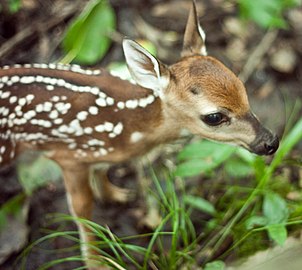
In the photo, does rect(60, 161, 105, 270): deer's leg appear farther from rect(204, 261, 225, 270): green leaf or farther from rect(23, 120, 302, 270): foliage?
rect(204, 261, 225, 270): green leaf

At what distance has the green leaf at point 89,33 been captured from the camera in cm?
379

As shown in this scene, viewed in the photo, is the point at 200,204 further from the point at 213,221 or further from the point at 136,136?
the point at 136,136

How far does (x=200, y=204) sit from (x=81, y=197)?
1.90 feet

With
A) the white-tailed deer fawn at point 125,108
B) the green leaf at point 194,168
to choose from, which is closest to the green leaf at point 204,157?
the green leaf at point 194,168

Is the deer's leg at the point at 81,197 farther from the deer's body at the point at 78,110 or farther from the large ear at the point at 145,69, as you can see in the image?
the large ear at the point at 145,69

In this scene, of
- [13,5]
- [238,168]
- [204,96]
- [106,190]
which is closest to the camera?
[204,96]

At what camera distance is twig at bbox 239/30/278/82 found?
4.17m

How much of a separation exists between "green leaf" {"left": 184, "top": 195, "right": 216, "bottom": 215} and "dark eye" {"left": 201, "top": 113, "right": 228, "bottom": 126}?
0.65 metres

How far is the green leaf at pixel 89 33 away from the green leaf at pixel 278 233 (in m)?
1.43

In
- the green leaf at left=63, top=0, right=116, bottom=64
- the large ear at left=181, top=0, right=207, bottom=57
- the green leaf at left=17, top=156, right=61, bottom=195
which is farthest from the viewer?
the green leaf at left=63, top=0, right=116, bottom=64

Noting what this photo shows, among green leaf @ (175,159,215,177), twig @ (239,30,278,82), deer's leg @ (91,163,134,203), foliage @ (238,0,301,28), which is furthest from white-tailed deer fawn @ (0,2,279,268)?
twig @ (239,30,278,82)

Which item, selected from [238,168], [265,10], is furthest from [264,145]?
[265,10]

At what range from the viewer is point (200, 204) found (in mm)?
3455

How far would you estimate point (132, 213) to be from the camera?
3.68m
